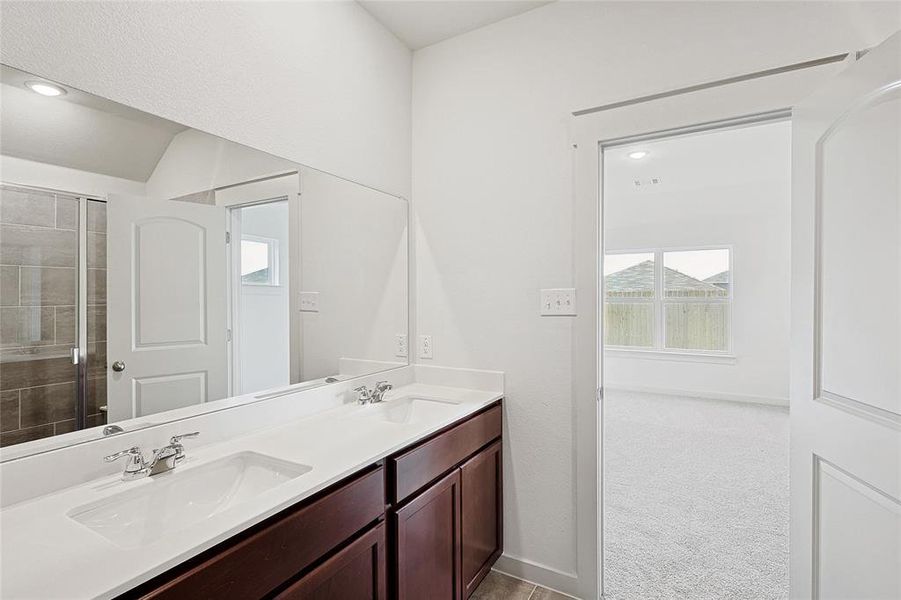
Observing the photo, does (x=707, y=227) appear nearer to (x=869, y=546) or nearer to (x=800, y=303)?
(x=800, y=303)

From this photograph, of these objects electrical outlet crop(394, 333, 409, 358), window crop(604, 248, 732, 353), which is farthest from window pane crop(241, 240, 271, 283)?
window crop(604, 248, 732, 353)

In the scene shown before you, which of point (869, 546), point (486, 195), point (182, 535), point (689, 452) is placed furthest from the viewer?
point (689, 452)

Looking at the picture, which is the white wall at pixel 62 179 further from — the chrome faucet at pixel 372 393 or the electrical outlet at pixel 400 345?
the electrical outlet at pixel 400 345

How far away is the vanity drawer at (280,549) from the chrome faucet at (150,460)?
1.35 feet

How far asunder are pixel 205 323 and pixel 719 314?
590 cm

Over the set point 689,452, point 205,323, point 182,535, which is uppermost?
point 205,323

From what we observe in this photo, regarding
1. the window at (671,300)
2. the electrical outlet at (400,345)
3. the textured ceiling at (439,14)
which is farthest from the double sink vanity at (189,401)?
the window at (671,300)

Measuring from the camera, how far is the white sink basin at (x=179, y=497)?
101cm

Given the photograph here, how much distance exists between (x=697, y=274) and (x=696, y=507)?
12.3ft

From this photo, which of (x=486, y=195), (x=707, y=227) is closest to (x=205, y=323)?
(x=486, y=195)

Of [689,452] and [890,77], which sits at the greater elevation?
[890,77]

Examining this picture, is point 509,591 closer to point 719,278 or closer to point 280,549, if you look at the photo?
point 280,549

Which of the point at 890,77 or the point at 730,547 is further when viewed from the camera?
the point at 730,547

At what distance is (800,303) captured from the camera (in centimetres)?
147
